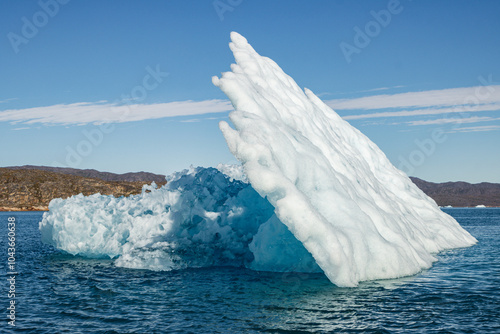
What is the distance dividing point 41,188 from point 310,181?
145 meters

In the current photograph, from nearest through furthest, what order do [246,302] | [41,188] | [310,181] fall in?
[246,302]
[310,181]
[41,188]

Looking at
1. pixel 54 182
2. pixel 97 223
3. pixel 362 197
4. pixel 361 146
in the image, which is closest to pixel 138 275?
pixel 97 223

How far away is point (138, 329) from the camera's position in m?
11.1

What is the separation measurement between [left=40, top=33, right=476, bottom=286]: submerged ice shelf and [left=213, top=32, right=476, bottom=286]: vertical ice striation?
0.13 ft

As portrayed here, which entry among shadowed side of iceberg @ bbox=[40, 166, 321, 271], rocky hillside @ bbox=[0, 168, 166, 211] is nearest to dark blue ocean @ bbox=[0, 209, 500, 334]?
shadowed side of iceberg @ bbox=[40, 166, 321, 271]

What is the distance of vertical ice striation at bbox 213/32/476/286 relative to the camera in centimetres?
1305

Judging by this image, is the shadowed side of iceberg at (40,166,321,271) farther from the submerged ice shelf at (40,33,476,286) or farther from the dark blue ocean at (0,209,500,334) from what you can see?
the dark blue ocean at (0,209,500,334)

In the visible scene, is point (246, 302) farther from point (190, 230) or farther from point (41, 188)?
point (41, 188)

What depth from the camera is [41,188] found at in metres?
144

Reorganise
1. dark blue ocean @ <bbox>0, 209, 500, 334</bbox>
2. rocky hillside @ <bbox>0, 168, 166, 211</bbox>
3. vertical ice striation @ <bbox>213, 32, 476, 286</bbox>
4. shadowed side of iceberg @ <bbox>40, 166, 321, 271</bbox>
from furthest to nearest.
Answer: rocky hillside @ <bbox>0, 168, 166, 211</bbox> → shadowed side of iceberg @ <bbox>40, 166, 321, 271</bbox> → vertical ice striation @ <bbox>213, 32, 476, 286</bbox> → dark blue ocean @ <bbox>0, 209, 500, 334</bbox>

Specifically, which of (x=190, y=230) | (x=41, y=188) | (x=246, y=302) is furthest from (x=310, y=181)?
(x=41, y=188)

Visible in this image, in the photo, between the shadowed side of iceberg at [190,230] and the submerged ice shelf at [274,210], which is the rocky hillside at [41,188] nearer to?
the shadowed side of iceberg at [190,230]

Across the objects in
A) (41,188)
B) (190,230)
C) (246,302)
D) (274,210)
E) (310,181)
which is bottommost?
(246,302)

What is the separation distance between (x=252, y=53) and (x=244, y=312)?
1194 cm
